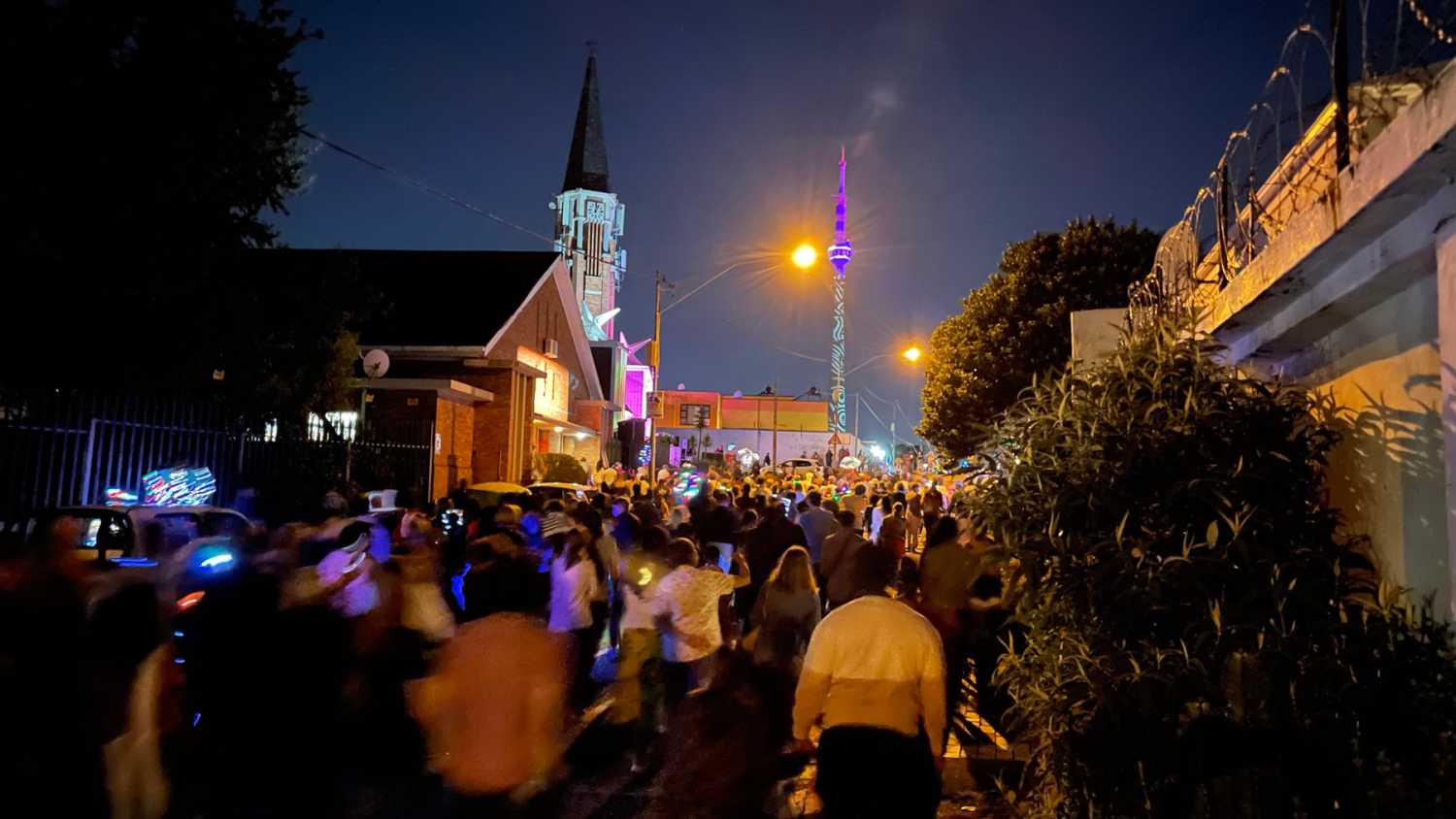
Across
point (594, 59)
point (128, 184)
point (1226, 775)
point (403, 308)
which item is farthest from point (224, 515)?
point (594, 59)

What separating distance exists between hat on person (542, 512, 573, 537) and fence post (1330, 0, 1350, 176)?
634cm

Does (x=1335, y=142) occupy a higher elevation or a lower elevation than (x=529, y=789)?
higher

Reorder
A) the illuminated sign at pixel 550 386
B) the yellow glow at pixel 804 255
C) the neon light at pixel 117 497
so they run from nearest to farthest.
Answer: the neon light at pixel 117 497
the yellow glow at pixel 804 255
the illuminated sign at pixel 550 386

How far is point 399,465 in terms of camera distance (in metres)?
20.4

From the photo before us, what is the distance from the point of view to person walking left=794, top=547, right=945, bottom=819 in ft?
13.7

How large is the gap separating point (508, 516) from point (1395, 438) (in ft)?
24.7

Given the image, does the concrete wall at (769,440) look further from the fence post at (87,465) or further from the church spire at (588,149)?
the fence post at (87,465)

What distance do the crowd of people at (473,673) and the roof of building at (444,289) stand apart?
643 inches

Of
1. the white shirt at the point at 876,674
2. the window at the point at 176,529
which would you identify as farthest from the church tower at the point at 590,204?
the white shirt at the point at 876,674

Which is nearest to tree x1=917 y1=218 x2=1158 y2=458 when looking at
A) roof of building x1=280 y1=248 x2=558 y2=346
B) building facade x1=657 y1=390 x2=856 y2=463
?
roof of building x1=280 y1=248 x2=558 y2=346

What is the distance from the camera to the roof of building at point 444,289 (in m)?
26.0

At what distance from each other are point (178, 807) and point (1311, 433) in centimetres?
664

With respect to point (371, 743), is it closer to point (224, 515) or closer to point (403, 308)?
point (224, 515)

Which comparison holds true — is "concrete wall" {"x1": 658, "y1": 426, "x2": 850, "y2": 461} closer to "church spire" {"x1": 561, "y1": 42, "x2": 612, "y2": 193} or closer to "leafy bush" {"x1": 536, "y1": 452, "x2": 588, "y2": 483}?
"church spire" {"x1": 561, "y1": 42, "x2": 612, "y2": 193}
